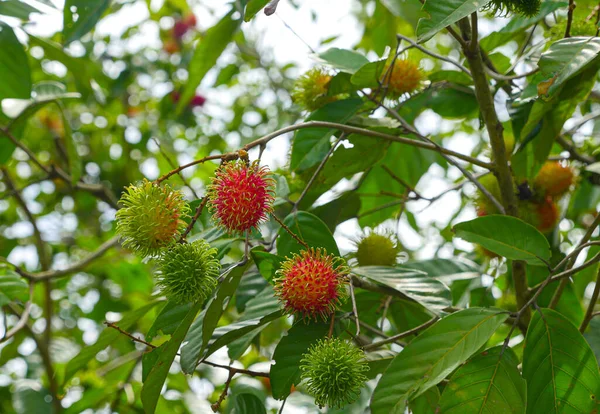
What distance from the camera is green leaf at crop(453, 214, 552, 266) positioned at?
3.90 feet

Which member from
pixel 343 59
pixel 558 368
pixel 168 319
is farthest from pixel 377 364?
pixel 343 59

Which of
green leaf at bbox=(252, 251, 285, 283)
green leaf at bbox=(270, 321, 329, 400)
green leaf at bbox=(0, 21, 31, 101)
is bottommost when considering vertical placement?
green leaf at bbox=(270, 321, 329, 400)

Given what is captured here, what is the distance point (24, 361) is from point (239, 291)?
70.5 inches

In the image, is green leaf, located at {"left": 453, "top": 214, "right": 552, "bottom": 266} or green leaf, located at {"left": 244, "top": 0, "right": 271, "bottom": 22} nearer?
green leaf, located at {"left": 244, "top": 0, "right": 271, "bottom": 22}

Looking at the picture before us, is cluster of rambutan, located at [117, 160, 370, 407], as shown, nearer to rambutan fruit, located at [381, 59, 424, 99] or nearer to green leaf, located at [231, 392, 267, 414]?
green leaf, located at [231, 392, 267, 414]

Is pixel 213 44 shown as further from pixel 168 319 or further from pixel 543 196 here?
pixel 543 196

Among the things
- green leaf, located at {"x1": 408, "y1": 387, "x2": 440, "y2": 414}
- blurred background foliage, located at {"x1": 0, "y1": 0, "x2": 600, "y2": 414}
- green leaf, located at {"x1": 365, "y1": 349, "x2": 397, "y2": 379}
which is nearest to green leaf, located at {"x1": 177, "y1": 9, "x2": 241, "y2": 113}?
blurred background foliage, located at {"x1": 0, "y1": 0, "x2": 600, "y2": 414}

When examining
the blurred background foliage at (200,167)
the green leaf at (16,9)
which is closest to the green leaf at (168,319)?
the blurred background foliage at (200,167)

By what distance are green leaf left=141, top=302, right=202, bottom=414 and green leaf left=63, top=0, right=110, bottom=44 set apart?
1014mm

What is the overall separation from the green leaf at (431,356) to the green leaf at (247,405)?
13.9 inches

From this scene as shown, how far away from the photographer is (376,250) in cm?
162

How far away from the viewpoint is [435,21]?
3.28 ft

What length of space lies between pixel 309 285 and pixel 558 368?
0.47 metres

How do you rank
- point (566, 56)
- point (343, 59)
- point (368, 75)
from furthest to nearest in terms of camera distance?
point (343, 59), point (368, 75), point (566, 56)
